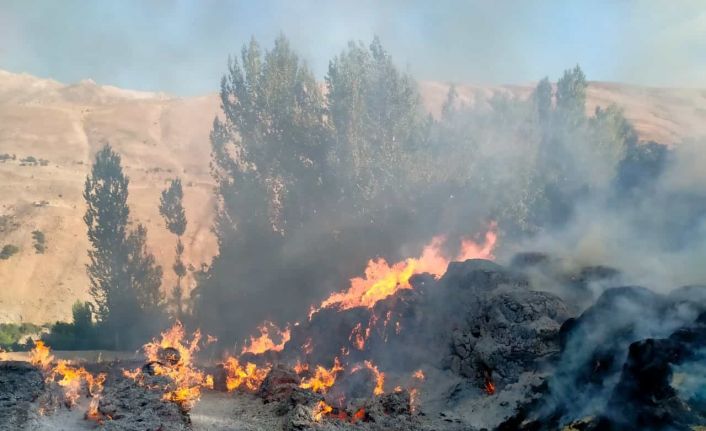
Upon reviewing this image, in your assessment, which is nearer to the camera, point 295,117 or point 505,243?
point 505,243

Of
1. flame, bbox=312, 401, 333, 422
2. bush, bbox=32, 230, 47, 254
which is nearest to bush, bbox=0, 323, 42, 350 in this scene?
bush, bbox=32, 230, 47, 254

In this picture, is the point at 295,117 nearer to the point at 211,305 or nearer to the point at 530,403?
the point at 211,305

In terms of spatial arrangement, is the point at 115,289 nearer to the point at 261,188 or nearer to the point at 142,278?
the point at 142,278

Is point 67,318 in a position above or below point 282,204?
below

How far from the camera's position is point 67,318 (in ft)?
153

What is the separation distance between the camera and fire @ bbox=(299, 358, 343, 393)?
20250 mm

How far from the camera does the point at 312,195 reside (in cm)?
3431

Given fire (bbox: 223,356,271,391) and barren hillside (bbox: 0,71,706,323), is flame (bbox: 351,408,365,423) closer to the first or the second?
fire (bbox: 223,356,271,391)

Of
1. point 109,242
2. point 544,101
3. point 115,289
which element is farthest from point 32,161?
point 544,101

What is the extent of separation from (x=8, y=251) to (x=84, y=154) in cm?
3791

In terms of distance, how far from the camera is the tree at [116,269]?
35.2 m

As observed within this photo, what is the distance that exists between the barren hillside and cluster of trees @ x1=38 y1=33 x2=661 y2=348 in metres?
12.9

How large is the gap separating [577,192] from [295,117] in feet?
69.2

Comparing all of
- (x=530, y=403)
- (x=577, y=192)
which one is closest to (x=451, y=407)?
(x=530, y=403)
